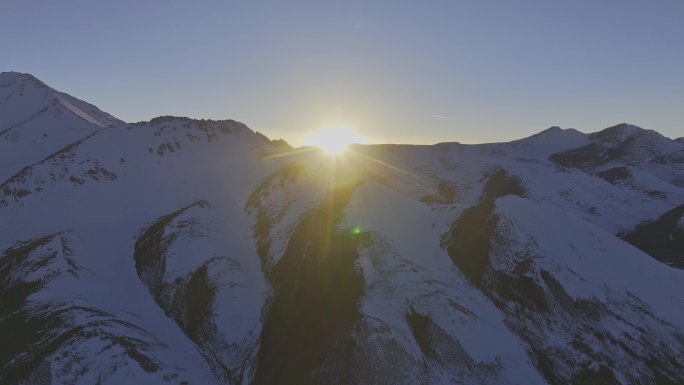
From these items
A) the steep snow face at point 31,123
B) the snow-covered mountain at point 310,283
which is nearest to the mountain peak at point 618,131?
the snow-covered mountain at point 310,283

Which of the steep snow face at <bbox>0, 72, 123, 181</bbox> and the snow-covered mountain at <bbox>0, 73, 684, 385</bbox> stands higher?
the steep snow face at <bbox>0, 72, 123, 181</bbox>

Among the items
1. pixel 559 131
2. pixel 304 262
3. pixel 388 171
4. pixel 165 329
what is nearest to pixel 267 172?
pixel 388 171

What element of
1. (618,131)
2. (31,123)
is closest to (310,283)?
(31,123)

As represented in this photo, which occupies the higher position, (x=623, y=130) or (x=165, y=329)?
(x=623, y=130)

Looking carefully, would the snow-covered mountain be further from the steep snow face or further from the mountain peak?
the mountain peak

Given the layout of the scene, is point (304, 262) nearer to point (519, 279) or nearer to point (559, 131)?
point (519, 279)

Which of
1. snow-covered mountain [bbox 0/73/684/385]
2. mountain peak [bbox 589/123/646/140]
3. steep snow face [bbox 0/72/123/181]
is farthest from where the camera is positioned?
mountain peak [bbox 589/123/646/140]

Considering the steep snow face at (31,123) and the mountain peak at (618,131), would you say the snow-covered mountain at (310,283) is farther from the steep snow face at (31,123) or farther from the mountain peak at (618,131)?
the mountain peak at (618,131)

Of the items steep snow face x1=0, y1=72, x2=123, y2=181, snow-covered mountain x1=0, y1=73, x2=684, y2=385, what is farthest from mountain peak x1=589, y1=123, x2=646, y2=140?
steep snow face x1=0, y1=72, x2=123, y2=181
